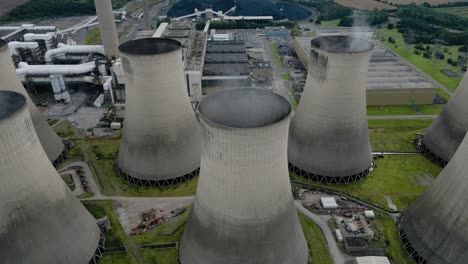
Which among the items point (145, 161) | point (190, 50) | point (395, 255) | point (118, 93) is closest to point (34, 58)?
point (118, 93)

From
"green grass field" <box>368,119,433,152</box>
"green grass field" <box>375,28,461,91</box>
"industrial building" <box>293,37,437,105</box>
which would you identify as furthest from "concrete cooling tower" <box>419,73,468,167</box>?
"green grass field" <box>375,28,461,91</box>

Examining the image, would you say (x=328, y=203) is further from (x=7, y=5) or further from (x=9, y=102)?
(x=7, y=5)

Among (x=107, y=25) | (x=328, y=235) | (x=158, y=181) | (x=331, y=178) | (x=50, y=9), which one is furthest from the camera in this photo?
(x=50, y=9)

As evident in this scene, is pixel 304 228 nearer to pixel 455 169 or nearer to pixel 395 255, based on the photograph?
pixel 395 255

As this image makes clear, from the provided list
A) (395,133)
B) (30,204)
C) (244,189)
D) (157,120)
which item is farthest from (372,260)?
(30,204)

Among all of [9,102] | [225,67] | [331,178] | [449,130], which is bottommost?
[331,178]

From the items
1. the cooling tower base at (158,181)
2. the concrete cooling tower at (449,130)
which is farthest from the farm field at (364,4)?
the cooling tower base at (158,181)

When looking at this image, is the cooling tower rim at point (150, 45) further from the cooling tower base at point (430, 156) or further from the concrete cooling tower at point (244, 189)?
the cooling tower base at point (430, 156)

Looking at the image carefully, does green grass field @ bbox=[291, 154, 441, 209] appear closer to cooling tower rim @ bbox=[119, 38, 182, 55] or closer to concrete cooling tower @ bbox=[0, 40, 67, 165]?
cooling tower rim @ bbox=[119, 38, 182, 55]
